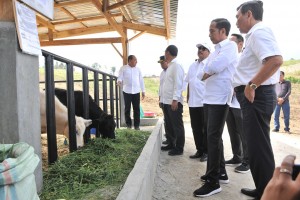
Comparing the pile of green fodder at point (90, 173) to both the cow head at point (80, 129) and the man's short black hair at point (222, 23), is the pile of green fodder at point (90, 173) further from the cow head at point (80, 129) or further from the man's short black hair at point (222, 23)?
the man's short black hair at point (222, 23)

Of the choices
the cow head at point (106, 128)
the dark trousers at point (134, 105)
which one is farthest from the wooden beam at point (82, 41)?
the cow head at point (106, 128)

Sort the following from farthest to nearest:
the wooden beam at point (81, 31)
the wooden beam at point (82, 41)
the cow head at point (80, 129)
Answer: the wooden beam at point (81, 31) → the wooden beam at point (82, 41) → the cow head at point (80, 129)

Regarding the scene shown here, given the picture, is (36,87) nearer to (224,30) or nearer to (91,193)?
(91,193)

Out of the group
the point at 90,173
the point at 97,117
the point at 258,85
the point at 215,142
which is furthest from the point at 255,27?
the point at 97,117

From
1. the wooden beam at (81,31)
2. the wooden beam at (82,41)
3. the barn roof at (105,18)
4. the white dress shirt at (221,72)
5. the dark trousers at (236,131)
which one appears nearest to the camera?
the white dress shirt at (221,72)

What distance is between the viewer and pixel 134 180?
2.01 meters

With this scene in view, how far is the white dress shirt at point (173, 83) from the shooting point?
456 cm

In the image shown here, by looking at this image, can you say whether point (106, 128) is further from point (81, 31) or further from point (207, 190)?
point (81, 31)

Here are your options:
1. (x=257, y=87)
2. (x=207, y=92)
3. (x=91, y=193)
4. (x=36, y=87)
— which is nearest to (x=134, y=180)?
(x=91, y=193)

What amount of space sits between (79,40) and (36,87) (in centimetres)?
752

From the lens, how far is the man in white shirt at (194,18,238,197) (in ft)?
9.61

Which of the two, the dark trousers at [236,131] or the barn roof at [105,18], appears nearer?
the dark trousers at [236,131]

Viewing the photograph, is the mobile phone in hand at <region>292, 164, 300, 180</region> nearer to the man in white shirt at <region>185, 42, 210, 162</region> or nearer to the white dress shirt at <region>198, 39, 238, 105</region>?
the white dress shirt at <region>198, 39, 238, 105</region>

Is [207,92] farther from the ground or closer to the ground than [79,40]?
closer to the ground
